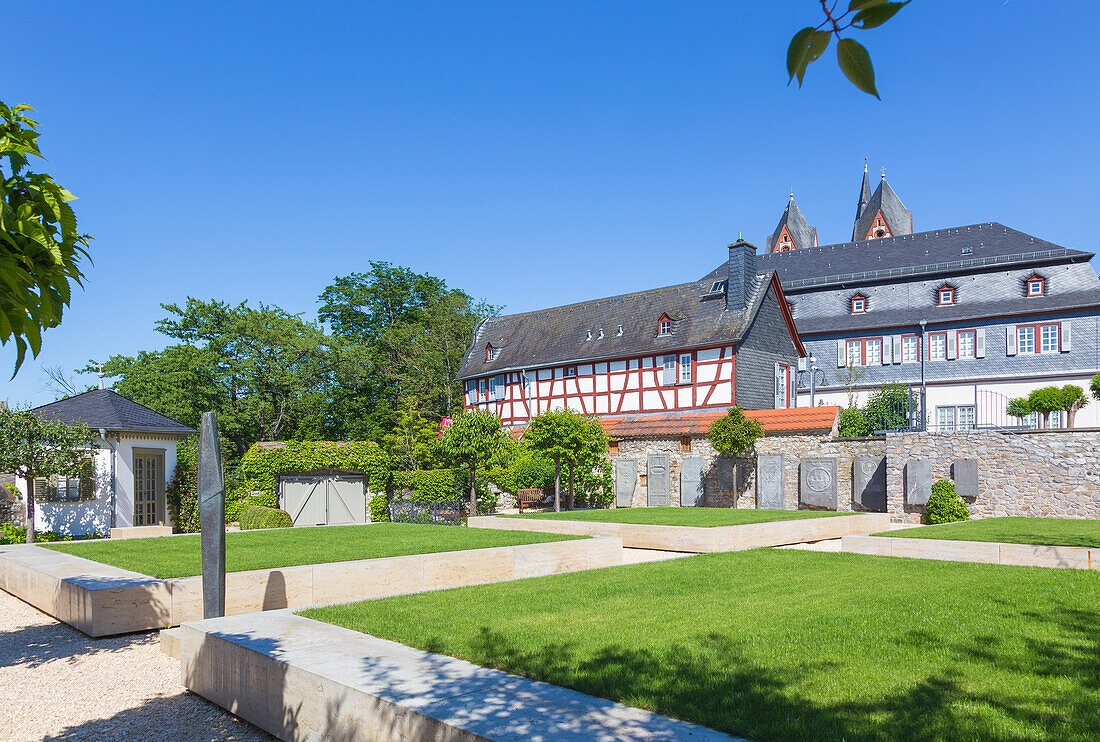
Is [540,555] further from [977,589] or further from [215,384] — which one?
[215,384]

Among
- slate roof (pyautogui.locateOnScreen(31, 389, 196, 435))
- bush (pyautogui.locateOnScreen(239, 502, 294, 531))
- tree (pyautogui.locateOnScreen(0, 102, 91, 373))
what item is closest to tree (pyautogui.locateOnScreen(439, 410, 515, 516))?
bush (pyautogui.locateOnScreen(239, 502, 294, 531))

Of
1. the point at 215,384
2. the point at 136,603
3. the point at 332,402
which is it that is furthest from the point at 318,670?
the point at 332,402

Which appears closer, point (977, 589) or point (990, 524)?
point (977, 589)

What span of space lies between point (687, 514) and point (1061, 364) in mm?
25010

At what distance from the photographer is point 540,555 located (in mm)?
12234

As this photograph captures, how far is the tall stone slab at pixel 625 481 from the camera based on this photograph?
26422mm

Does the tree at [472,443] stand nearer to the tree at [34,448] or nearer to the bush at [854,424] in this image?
the tree at [34,448]

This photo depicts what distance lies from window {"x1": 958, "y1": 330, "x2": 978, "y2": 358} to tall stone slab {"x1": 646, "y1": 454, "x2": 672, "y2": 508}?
20470 mm

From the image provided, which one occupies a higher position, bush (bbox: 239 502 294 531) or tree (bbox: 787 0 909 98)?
tree (bbox: 787 0 909 98)

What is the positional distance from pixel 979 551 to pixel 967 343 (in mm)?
29641

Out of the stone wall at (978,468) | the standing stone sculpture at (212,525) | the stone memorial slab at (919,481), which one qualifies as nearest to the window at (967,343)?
the stone wall at (978,468)

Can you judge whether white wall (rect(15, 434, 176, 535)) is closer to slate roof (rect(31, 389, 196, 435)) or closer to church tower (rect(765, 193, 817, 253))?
slate roof (rect(31, 389, 196, 435))

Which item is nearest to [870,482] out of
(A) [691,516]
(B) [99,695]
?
(A) [691,516]

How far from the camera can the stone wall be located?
63.2ft
